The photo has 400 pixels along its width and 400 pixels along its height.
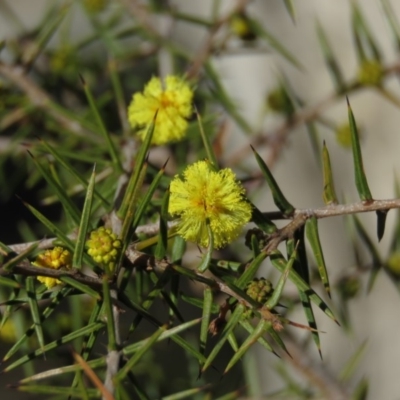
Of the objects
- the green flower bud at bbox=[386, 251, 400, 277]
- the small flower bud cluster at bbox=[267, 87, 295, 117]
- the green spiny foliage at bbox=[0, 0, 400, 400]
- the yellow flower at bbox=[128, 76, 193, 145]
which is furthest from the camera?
the small flower bud cluster at bbox=[267, 87, 295, 117]

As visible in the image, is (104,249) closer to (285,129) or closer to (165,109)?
(165,109)

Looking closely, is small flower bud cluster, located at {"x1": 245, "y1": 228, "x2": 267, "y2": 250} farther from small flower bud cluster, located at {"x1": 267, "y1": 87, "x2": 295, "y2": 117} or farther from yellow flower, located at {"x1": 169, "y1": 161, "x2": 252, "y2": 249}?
small flower bud cluster, located at {"x1": 267, "y1": 87, "x2": 295, "y2": 117}

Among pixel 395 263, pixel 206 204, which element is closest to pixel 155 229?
pixel 206 204

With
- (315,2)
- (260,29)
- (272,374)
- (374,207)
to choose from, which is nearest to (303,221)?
(374,207)

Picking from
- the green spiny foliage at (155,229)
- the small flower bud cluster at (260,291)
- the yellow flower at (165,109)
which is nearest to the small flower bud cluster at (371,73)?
the green spiny foliage at (155,229)

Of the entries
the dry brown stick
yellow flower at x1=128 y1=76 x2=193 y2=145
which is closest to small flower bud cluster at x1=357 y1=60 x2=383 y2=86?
the dry brown stick
